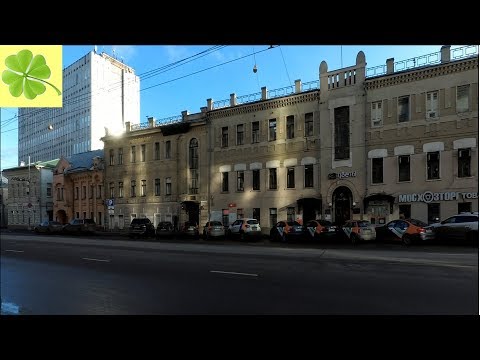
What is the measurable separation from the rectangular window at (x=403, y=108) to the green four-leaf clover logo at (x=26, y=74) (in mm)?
24652

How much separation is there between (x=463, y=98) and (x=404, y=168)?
5.35m

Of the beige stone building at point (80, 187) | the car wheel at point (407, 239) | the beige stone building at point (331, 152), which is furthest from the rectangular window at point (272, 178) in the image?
the beige stone building at point (80, 187)

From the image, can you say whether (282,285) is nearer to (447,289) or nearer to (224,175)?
(447,289)

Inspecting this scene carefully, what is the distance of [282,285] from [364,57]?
899 inches

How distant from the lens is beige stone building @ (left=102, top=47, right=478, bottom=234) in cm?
2500

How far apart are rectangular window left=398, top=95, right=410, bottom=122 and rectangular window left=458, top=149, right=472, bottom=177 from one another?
398cm

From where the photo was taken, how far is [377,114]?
27.8m

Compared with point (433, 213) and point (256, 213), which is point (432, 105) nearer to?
point (433, 213)

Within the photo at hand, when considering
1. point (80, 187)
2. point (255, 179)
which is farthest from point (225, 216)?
point (80, 187)
